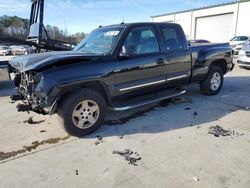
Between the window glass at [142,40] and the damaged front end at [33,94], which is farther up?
the window glass at [142,40]

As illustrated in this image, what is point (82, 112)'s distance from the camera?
4.21 m

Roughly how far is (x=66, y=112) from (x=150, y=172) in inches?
67.5

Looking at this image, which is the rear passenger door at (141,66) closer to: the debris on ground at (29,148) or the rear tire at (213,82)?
the debris on ground at (29,148)

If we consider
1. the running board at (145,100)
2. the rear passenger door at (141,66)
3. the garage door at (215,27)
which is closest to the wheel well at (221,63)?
the running board at (145,100)

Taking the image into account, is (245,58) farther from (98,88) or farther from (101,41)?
(98,88)

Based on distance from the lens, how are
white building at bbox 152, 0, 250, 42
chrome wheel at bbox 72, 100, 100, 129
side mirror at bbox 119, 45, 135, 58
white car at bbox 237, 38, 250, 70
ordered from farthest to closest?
white building at bbox 152, 0, 250, 42, white car at bbox 237, 38, 250, 70, side mirror at bbox 119, 45, 135, 58, chrome wheel at bbox 72, 100, 100, 129

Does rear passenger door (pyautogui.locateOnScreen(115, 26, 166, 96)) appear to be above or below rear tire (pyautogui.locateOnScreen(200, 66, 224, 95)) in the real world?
above

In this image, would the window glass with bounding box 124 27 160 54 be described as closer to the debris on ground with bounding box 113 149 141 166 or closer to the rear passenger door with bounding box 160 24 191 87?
the rear passenger door with bounding box 160 24 191 87

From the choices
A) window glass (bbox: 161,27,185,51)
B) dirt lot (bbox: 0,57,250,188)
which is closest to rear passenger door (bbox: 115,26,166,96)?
window glass (bbox: 161,27,185,51)

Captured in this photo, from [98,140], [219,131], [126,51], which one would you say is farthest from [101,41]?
[219,131]

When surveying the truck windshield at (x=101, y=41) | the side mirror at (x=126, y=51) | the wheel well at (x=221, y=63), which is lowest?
the wheel well at (x=221, y=63)

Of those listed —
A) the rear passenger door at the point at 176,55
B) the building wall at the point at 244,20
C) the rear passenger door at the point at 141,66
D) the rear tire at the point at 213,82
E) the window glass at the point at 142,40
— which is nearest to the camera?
the rear passenger door at the point at 141,66

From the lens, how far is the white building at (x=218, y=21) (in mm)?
25700

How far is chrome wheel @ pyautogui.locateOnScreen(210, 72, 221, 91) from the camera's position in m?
6.55
